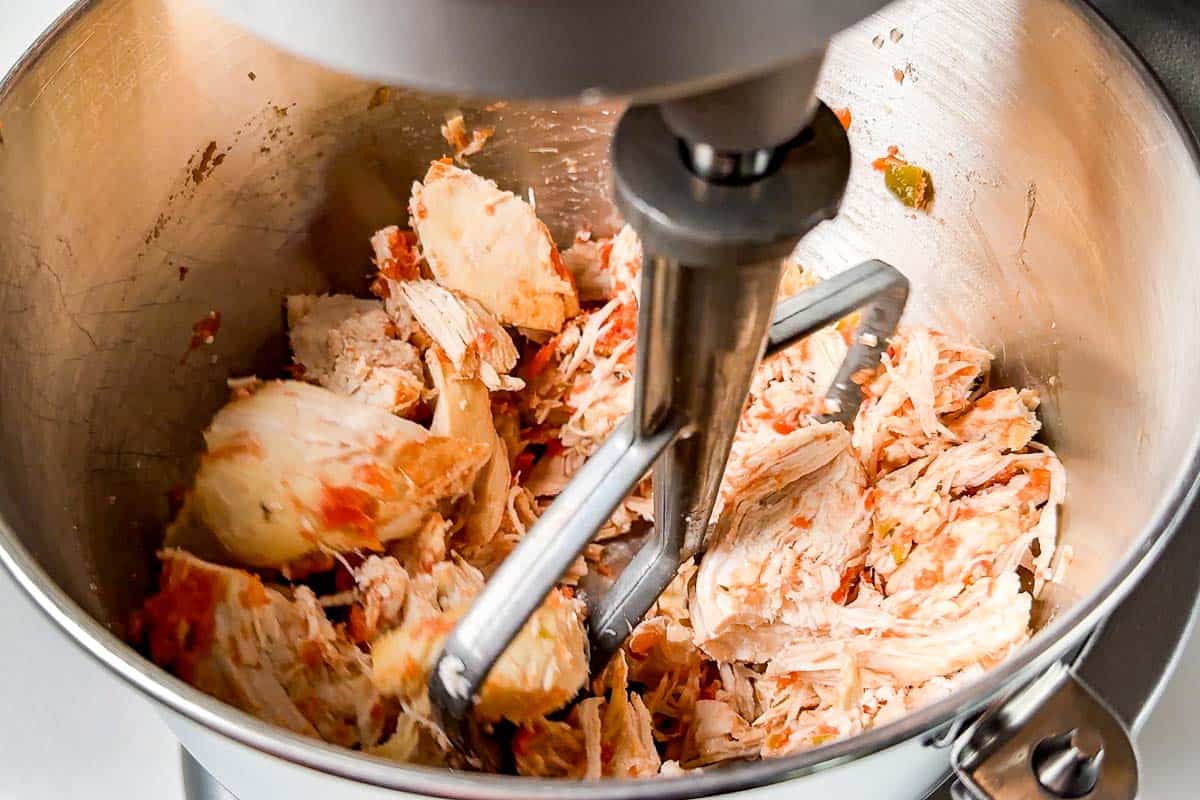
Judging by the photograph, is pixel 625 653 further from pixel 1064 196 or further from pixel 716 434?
pixel 1064 196

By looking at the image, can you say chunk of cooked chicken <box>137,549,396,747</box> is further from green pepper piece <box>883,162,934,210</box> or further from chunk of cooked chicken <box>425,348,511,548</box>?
green pepper piece <box>883,162,934,210</box>

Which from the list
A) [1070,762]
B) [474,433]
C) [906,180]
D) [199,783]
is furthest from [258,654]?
[906,180]

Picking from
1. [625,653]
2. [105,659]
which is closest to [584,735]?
[625,653]

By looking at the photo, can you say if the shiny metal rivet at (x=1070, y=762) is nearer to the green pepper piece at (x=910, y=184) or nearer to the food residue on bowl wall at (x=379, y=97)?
the green pepper piece at (x=910, y=184)

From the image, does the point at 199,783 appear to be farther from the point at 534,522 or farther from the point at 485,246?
the point at 485,246

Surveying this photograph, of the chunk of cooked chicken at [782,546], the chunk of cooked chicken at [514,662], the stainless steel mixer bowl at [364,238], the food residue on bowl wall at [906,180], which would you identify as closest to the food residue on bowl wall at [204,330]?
the stainless steel mixer bowl at [364,238]

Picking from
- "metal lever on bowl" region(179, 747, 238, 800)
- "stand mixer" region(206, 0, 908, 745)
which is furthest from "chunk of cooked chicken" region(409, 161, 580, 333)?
"metal lever on bowl" region(179, 747, 238, 800)
